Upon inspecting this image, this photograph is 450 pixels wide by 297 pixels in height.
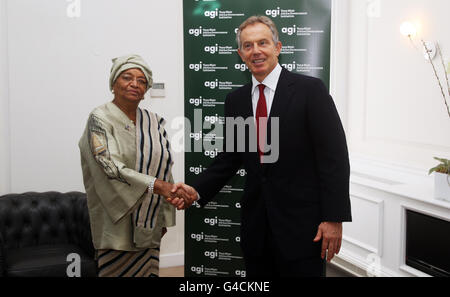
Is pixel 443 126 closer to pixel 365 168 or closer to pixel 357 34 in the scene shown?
pixel 365 168

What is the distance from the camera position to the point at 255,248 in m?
2.45

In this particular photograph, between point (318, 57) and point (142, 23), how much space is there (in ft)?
6.19

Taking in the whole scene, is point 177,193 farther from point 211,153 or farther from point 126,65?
point 126,65

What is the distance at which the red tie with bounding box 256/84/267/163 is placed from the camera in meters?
2.42

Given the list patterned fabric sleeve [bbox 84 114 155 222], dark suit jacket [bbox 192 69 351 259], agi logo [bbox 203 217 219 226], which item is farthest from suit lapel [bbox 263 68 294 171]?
agi logo [bbox 203 217 219 226]

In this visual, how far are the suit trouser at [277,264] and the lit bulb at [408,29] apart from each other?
2.37m

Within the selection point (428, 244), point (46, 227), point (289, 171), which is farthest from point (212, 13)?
point (428, 244)

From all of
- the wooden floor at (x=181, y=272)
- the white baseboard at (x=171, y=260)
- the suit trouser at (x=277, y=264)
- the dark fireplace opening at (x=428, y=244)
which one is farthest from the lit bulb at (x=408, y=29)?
the white baseboard at (x=171, y=260)

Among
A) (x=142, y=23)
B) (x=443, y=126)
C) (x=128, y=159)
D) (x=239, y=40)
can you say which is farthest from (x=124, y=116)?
(x=443, y=126)

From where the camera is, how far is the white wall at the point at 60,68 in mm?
4016

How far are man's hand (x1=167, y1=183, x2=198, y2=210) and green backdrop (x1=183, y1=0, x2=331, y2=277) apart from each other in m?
0.59

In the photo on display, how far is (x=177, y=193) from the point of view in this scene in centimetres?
280

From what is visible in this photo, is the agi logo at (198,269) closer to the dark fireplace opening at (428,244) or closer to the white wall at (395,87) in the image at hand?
the dark fireplace opening at (428,244)

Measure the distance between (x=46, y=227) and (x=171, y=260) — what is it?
1355mm
